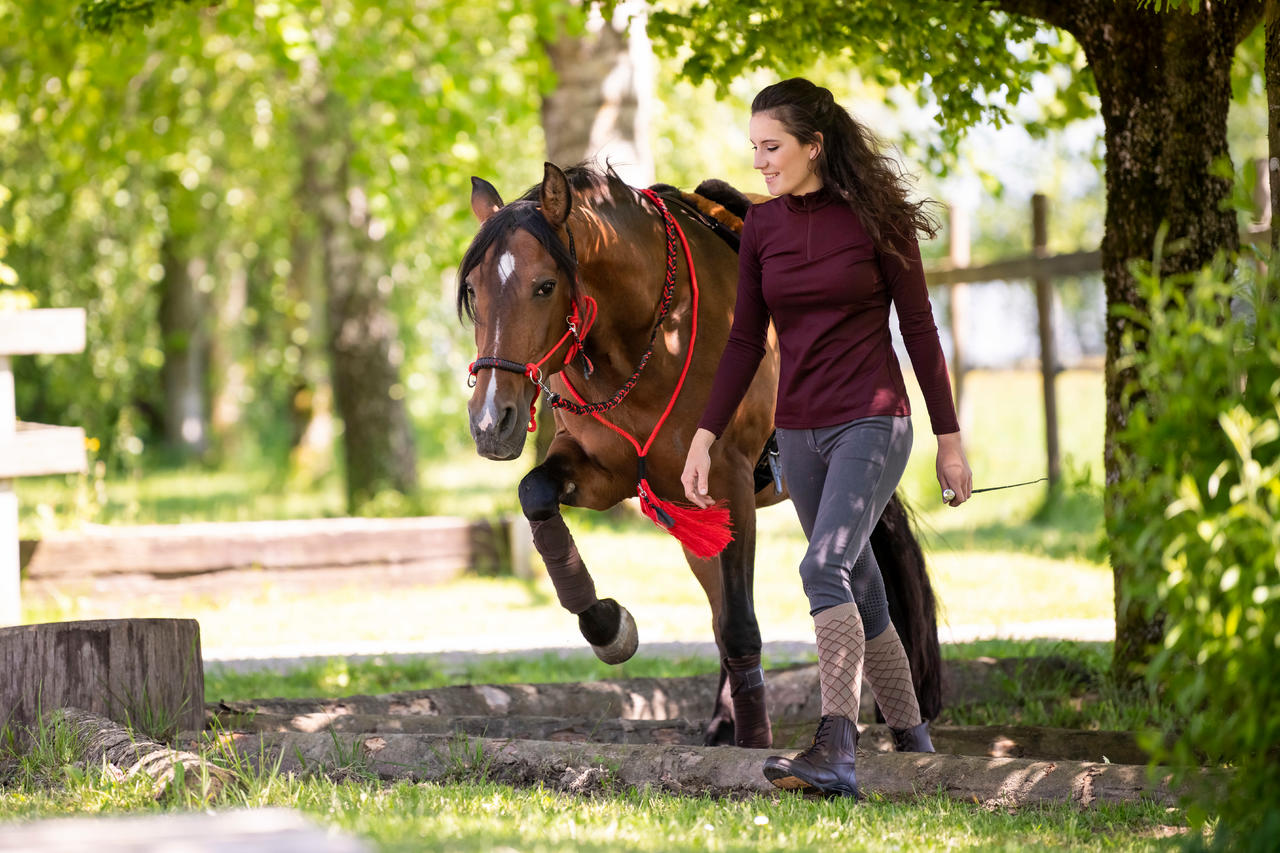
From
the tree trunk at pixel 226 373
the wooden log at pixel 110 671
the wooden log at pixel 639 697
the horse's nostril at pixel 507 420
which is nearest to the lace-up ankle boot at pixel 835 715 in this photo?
the horse's nostril at pixel 507 420

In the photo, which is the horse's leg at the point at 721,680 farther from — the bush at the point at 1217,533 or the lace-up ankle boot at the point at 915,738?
the bush at the point at 1217,533

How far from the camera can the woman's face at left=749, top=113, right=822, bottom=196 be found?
405 cm

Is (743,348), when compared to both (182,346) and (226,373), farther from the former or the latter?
(226,373)

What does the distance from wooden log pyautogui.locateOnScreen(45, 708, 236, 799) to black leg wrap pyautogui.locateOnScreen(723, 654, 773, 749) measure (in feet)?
5.73

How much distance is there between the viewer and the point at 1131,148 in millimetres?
5457

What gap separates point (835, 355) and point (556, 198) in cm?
103

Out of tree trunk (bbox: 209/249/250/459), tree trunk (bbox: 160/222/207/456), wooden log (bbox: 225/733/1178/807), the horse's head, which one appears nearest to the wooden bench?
wooden log (bbox: 225/733/1178/807)

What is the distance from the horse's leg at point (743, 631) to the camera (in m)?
4.75

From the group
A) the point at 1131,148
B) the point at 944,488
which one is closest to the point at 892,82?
the point at 1131,148

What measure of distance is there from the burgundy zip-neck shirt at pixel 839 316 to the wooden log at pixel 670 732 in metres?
1.47

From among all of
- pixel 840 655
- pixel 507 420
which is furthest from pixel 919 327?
pixel 507 420

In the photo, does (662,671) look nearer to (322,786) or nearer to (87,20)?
(322,786)

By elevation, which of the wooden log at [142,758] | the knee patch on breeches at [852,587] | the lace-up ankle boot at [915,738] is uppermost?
the knee patch on breeches at [852,587]

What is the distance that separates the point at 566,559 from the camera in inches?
187
